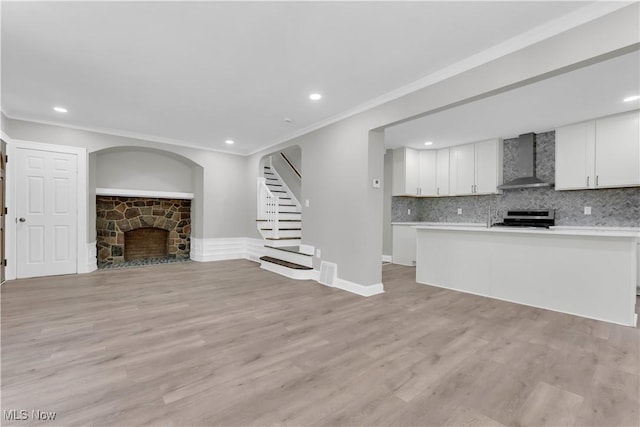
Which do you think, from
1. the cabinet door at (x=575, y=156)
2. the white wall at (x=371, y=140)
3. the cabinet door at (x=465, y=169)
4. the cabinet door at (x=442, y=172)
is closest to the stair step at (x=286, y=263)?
the white wall at (x=371, y=140)

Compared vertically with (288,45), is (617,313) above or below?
below

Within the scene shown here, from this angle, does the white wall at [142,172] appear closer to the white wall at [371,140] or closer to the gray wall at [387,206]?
the white wall at [371,140]

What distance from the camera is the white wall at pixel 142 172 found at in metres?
5.86

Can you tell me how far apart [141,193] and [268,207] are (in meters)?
2.81

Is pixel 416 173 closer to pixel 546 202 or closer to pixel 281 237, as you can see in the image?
pixel 546 202

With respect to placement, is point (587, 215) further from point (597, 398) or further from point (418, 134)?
point (597, 398)

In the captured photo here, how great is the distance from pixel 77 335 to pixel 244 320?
1446 millimetres

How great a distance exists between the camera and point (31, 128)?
15.1ft

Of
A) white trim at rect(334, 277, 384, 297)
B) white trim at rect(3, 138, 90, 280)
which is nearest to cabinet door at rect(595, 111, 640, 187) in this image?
white trim at rect(334, 277, 384, 297)

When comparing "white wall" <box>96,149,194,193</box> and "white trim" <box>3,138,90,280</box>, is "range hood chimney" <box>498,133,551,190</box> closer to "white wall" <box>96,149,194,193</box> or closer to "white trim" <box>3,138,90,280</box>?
"white wall" <box>96,149,194,193</box>

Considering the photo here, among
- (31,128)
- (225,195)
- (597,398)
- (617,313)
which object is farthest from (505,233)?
(31,128)

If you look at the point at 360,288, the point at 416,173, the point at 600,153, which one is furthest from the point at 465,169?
the point at 360,288

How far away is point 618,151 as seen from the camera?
4.13 metres

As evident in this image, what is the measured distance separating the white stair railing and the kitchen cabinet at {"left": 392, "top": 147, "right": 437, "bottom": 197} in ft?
9.03
